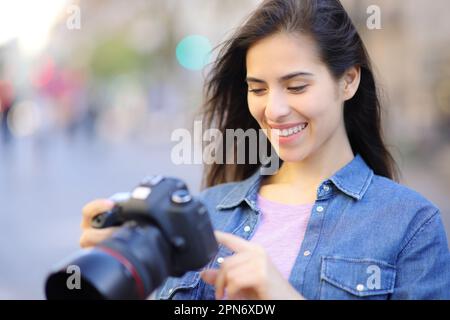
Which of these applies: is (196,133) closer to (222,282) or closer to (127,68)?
(222,282)

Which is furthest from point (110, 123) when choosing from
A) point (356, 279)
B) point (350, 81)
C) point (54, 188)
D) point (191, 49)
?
point (356, 279)

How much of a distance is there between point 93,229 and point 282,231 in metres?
0.47

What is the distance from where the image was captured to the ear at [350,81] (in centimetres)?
160

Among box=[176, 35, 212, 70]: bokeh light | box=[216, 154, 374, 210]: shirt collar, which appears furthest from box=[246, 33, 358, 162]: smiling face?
box=[176, 35, 212, 70]: bokeh light

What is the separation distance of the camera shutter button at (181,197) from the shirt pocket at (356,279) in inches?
15.0

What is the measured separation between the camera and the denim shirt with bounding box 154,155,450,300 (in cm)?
137

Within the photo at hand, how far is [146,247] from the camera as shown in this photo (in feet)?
3.89

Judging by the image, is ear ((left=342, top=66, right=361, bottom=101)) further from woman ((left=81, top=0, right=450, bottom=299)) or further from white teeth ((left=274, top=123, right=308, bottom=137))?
white teeth ((left=274, top=123, right=308, bottom=137))

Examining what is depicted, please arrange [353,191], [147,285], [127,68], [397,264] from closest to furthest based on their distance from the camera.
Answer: [147,285], [397,264], [353,191], [127,68]

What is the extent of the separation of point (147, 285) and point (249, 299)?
0.22 metres

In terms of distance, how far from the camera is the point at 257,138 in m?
1.86

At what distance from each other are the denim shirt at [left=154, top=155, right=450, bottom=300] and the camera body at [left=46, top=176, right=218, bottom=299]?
281 millimetres
